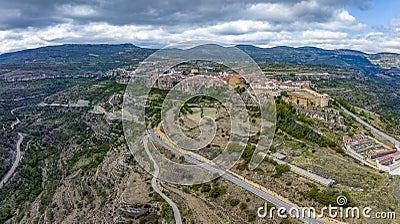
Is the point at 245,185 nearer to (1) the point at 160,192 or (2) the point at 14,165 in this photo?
(1) the point at 160,192

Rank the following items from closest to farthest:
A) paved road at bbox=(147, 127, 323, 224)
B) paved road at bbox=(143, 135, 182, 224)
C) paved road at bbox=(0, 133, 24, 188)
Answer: paved road at bbox=(147, 127, 323, 224) → paved road at bbox=(143, 135, 182, 224) → paved road at bbox=(0, 133, 24, 188)

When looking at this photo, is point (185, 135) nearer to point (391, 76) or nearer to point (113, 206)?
point (113, 206)

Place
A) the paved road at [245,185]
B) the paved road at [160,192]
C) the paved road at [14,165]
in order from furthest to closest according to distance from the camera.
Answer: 1. the paved road at [14,165]
2. the paved road at [160,192]
3. the paved road at [245,185]

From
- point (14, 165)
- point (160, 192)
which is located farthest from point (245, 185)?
Answer: point (14, 165)

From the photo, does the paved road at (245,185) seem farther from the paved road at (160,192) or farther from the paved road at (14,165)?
the paved road at (14,165)

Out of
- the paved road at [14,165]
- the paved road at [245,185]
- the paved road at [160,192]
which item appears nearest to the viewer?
the paved road at [245,185]

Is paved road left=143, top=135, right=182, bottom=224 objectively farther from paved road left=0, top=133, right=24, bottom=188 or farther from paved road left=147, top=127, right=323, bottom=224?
paved road left=0, top=133, right=24, bottom=188

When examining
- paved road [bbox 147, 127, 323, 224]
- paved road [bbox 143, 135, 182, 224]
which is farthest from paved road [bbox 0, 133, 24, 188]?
paved road [bbox 147, 127, 323, 224]

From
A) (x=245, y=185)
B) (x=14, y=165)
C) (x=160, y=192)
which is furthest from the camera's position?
(x=14, y=165)

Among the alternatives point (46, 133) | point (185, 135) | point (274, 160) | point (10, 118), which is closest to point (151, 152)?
point (185, 135)

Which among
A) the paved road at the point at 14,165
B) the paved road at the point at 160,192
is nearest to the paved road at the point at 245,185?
the paved road at the point at 160,192

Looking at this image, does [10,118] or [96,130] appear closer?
[96,130]
